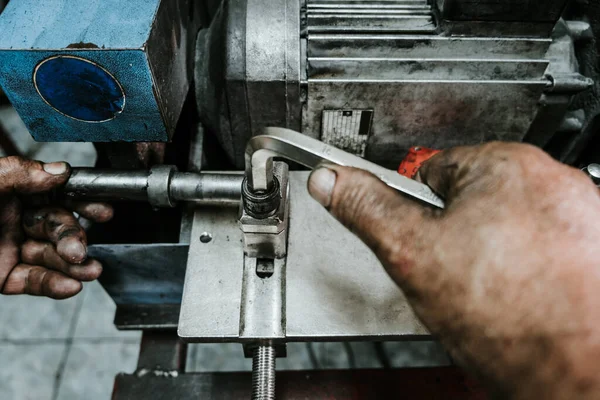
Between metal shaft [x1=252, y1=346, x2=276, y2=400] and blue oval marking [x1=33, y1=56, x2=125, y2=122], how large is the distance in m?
0.49

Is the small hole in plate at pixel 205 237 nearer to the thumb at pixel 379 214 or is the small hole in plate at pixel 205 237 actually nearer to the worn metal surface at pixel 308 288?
the worn metal surface at pixel 308 288

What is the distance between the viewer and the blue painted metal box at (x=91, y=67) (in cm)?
65

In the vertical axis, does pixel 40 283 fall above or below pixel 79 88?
below

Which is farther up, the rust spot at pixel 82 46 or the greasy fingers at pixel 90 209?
the rust spot at pixel 82 46

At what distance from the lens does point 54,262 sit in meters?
0.95

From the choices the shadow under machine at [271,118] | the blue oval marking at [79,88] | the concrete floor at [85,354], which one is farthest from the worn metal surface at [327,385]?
the concrete floor at [85,354]

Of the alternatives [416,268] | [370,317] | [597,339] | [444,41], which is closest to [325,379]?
[370,317]

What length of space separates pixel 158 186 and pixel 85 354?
1155 millimetres

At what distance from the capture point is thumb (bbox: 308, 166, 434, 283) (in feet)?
1.80

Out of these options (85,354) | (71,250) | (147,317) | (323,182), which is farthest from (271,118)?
(85,354)

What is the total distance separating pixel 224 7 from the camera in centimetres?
91

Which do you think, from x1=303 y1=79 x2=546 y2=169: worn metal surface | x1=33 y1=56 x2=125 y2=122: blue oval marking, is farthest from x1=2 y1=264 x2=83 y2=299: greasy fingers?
x1=303 y1=79 x2=546 y2=169: worn metal surface

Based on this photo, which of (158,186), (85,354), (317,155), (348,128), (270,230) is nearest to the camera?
(317,155)

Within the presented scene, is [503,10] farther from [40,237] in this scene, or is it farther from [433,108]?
[40,237]
